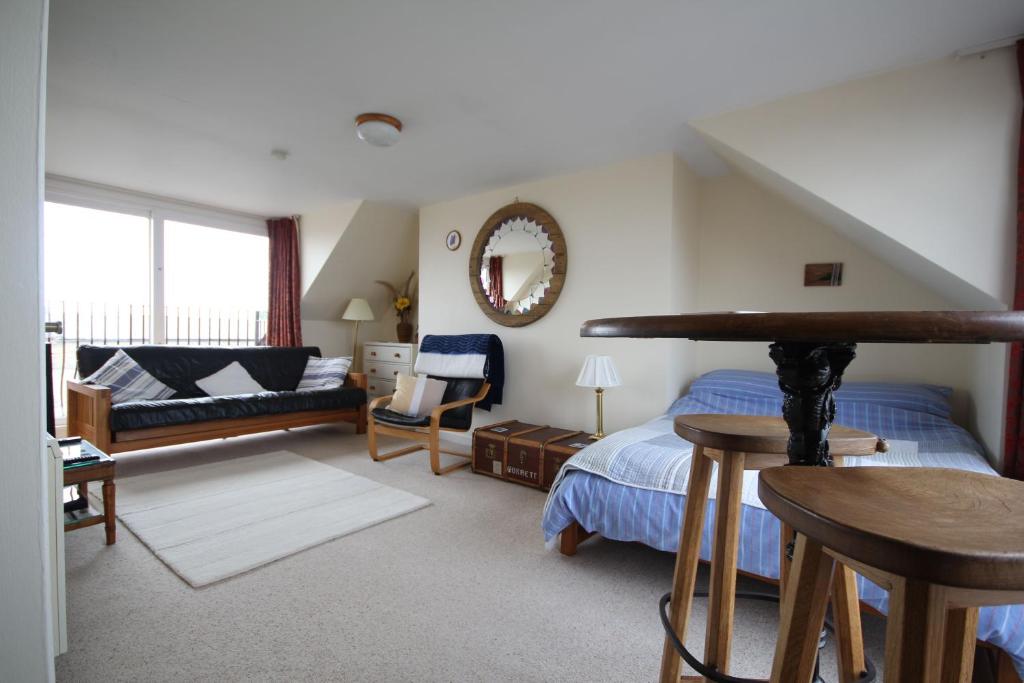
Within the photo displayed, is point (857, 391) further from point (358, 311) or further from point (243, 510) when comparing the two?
point (358, 311)

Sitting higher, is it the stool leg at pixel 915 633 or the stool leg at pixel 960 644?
the stool leg at pixel 915 633

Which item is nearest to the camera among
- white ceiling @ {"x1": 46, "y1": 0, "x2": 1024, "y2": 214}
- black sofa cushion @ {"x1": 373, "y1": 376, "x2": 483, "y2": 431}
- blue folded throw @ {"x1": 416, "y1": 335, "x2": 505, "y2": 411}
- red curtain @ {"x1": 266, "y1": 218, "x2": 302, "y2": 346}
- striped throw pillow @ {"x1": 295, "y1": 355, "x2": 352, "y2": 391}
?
white ceiling @ {"x1": 46, "y1": 0, "x2": 1024, "y2": 214}

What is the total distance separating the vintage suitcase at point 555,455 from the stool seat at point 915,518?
2.26 meters

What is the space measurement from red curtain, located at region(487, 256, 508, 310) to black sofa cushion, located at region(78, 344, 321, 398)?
84.0 inches

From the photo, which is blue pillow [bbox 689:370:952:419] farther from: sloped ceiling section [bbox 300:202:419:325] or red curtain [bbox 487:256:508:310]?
sloped ceiling section [bbox 300:202:419:325]

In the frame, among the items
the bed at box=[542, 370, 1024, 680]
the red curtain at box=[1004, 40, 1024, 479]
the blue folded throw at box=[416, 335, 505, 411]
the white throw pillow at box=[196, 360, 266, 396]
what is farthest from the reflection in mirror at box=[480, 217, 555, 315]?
the red curtain at box=[1004, 40, 1024, 479]

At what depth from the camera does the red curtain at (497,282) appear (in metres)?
3.85

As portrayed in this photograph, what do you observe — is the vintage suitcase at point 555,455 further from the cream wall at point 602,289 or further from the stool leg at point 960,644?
the stool leg at point 960,644

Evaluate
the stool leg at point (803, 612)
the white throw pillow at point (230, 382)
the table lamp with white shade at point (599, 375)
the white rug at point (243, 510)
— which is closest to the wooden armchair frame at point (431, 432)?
the white rug at point (243, 510)

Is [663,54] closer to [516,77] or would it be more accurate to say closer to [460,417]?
[516,77]

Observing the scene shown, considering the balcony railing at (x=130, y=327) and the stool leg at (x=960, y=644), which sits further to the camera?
the balcony railing at (x=130, y=327)

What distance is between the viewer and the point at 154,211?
429 cm

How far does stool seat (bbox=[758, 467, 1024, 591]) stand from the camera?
0.38 m

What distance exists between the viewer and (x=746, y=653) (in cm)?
150
